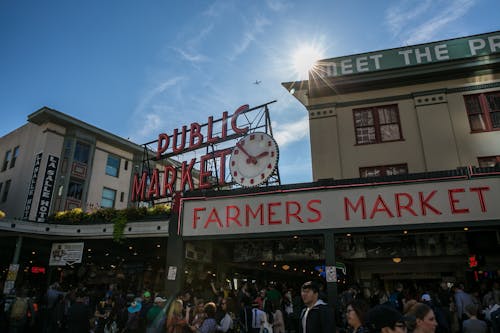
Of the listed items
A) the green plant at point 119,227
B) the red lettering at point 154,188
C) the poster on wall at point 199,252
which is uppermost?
the red lettering at point 154,188

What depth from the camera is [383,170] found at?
19.1 metres

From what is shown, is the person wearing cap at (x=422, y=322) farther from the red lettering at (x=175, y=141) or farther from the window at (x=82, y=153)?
the window at (x=82, y=153)

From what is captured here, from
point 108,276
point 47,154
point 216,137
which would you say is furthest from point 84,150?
point 216,137

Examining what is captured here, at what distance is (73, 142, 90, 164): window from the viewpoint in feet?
109

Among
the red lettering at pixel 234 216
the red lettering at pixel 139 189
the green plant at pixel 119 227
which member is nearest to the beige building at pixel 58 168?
the red lettering at pixel 139 189

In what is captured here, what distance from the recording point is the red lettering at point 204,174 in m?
23.9

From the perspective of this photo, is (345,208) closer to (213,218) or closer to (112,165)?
(213,218)

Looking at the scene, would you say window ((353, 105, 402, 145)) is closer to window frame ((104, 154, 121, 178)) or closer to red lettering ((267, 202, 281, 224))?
red lettering ((267, 202, 281, 224))

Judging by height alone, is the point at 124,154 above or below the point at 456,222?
above

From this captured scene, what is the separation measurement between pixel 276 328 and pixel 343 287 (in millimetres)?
19258

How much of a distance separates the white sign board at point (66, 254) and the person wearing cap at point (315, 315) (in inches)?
728

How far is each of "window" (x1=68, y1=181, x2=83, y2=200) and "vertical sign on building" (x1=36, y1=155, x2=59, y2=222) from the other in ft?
12.9

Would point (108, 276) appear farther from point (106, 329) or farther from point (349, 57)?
point (349, 57)

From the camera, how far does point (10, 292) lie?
60.0 feet
